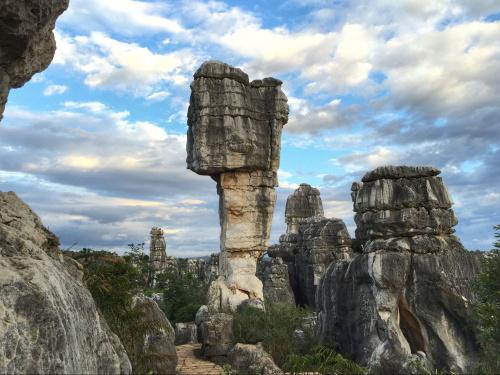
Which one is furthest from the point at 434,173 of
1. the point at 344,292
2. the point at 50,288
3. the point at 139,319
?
the point at 50,288

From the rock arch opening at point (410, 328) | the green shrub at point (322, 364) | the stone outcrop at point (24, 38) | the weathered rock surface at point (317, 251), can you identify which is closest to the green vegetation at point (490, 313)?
the rock arch opening at point (410, 328)

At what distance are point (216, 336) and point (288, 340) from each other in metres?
2.14

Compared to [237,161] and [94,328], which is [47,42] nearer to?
[94,328]

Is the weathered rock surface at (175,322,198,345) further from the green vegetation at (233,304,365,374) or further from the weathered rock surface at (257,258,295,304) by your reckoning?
the weathered rock surface at (257,258,295,304)

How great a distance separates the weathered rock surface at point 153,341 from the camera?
9.00 metres

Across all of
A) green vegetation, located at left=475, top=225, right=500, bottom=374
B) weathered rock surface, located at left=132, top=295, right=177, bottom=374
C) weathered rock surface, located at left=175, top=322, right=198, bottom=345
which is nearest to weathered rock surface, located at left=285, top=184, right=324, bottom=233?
weathered rock surface, located at left=175, top=322, right=198, bottom=345

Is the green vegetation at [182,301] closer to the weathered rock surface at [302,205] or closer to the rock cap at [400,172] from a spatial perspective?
the rock cap at [400,172]

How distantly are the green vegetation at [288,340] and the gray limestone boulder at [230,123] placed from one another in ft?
19.5

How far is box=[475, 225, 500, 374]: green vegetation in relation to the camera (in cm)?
968

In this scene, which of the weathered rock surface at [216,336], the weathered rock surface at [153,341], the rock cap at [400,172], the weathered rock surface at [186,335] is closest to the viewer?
the weathered rock surface at [153,341]

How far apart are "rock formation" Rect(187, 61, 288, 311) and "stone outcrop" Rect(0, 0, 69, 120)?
13925 mm

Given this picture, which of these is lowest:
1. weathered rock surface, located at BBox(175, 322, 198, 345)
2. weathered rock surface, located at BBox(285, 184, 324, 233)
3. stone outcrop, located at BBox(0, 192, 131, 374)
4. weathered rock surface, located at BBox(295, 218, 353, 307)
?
weathered rock surface, located at BBox(175, 322, 198, 345)

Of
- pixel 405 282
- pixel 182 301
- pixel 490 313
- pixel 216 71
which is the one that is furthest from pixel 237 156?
pixel 490 313

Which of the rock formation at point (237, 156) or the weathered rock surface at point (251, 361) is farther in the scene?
the rock formation at point (237, 156)
